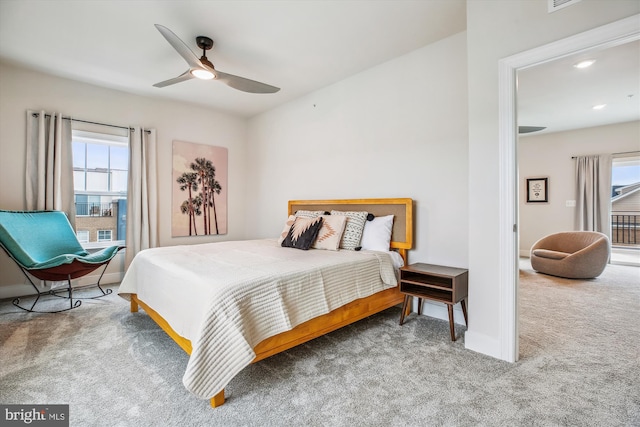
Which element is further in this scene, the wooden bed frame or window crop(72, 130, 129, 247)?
window crop(72, 130, 129, 247)

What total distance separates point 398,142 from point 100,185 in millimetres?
3976

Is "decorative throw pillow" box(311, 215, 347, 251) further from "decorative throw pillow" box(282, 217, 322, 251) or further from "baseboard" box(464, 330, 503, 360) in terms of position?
"baseboard" box(464, 330, 503, 360)

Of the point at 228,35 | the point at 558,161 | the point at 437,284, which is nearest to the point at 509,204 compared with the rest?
the point at 437,284

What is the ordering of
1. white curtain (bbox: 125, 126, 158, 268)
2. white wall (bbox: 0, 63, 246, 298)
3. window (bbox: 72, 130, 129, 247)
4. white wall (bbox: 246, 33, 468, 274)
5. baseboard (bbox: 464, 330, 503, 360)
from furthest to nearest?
white curtain (bbox: 125, 126, 158, 268), window (bbox: 72, 130, 129, 247), white wall (bbox: 0, 63, 246, 298), white wall (bbox: 246, 33, 468, 274), baseboard (bbox: 464, 330, 503, 360)

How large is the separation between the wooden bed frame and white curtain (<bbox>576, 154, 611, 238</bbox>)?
4.84m

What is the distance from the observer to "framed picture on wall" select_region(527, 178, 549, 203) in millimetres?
6207

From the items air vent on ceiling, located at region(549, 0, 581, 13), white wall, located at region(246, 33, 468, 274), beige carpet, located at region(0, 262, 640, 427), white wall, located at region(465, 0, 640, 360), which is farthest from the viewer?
white wall, located at region(246, 33, 468, 274)

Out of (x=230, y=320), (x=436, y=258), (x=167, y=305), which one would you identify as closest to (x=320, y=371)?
(x=230, y=320)

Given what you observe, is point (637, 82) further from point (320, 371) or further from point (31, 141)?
point (31, 141)

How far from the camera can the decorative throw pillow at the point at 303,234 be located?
10.3 feet

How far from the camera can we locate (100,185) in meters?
4.14

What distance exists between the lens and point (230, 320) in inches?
63.9

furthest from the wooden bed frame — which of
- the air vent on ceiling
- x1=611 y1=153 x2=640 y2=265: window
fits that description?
x1=611 y1=153 x2=640 y2=265: window

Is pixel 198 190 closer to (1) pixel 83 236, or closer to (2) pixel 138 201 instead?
(2) pixel 138 201
